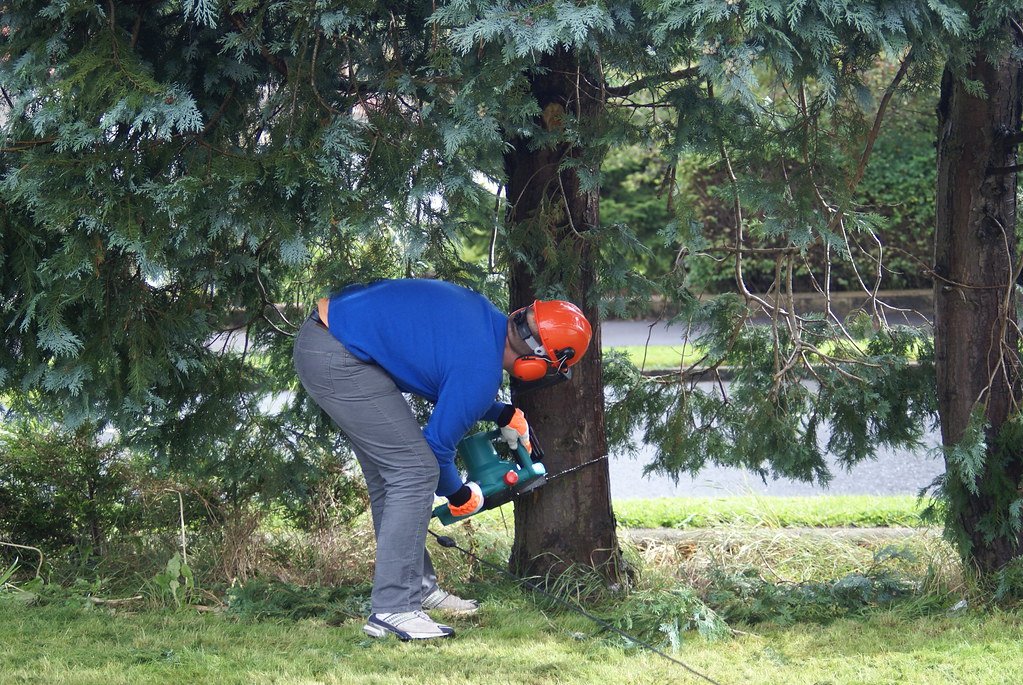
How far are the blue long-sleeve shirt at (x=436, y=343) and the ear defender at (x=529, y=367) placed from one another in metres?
0.10

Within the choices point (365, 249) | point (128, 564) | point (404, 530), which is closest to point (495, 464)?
point (404, 530)

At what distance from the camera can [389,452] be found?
420 centimetres

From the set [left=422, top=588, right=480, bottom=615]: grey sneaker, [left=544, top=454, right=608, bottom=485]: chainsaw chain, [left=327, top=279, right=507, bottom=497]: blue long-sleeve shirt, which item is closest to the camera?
[left=327, top=279, right=507, bottom=497]: blue long-sleeve shirt

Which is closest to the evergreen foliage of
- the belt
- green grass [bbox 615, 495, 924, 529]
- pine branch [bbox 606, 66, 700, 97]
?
pine branch [bbox 606, 66, 700, 97]

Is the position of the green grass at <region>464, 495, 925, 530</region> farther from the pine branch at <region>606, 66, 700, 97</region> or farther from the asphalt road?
the pine branch at <region>606, 66, 700, 97</region>

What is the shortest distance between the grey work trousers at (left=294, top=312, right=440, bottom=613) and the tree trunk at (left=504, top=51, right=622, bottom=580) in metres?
0.85

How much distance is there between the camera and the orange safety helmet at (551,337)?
420 centimetres

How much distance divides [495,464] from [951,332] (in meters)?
2.05

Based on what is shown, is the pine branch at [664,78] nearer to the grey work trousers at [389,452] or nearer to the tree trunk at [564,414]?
the tree trunk at [564,414]

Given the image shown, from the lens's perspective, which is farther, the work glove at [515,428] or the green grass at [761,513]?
the green grass at [761,513]

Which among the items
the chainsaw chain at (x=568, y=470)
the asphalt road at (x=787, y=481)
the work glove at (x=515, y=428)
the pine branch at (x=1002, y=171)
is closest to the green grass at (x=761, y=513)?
the asphalt road at (x=787, y=481)

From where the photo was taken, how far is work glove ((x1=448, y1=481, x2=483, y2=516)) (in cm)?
429

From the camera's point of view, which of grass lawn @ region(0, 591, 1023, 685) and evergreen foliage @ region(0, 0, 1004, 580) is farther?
grass lawn @ region(0, 591, 1023, 685)

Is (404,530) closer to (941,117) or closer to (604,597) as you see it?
(604,597)
